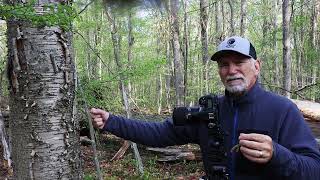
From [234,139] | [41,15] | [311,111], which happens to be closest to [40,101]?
[41,15]

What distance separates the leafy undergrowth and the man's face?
17.4 ft

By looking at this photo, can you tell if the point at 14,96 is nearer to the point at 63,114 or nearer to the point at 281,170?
the point at 63,114

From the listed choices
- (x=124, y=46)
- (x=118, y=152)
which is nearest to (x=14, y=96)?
(x=118, y=152)

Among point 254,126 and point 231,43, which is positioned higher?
point 231,43

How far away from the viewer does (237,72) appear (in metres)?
2.58

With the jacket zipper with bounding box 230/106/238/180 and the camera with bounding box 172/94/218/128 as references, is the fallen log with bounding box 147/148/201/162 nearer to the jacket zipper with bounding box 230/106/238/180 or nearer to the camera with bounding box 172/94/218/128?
the camera with bounding box 172/94/218/128

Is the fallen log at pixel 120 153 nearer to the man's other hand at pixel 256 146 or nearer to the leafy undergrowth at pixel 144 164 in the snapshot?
the leafy undergrowth at pixel 144 164

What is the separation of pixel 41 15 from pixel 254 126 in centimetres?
146

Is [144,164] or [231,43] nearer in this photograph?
[231,43]

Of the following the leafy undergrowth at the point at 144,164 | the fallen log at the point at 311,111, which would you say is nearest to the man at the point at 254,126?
the leafy undergrowth at the point at 144,164

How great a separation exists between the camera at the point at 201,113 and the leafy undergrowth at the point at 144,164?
4.91 metres

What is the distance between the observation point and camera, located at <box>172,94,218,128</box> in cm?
243

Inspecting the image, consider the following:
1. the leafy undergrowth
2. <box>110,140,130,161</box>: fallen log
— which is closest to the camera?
the leafy undergrowth

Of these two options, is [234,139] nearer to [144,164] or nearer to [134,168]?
[134,168]
